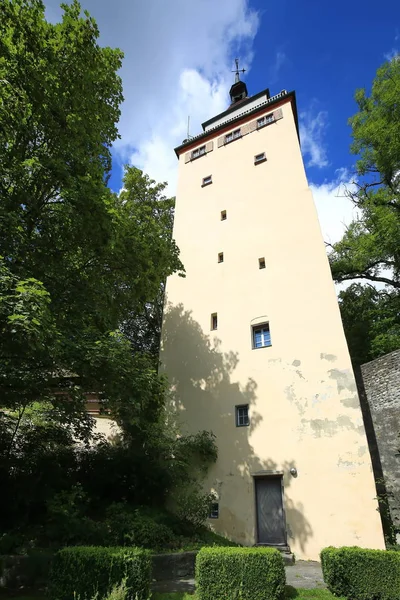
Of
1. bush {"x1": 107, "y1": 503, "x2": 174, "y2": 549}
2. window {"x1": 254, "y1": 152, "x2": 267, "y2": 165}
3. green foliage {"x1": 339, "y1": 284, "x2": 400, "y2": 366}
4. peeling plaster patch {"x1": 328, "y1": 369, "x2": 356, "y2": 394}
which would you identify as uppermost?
Answer: window {"x1": 254, "y1": 152, "x2": 267, "y2": 165}

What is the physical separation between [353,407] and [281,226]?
7447mm

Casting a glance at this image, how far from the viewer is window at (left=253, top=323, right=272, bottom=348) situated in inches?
504

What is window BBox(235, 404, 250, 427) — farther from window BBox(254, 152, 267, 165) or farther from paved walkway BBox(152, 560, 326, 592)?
window BBox(254, 152, 267, 165)

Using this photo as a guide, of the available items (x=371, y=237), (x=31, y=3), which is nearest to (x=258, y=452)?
(x=371, y=237)

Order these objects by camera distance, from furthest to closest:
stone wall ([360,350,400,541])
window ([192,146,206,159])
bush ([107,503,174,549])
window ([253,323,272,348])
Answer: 1. window ([192,146,206,159])
2. window ([253,323,272,348])
3. stone wall ([360,350,400,541])
4. bush ([107,503,174,549])

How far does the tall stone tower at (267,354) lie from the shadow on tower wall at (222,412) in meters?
0.04

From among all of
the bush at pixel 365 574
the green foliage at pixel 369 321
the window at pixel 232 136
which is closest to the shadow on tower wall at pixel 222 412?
the bush at pixel 365 574

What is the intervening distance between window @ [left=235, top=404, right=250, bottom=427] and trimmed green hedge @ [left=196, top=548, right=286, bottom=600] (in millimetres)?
6219

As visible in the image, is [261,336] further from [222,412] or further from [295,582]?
[295,582]

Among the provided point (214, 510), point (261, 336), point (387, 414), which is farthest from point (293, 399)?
point (214, 510)

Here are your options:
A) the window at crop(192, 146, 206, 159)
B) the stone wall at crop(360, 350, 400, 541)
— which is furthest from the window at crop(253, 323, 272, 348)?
the window at crop(192, 146, 206, 159)

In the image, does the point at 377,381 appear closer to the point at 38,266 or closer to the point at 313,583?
the point at 313,583

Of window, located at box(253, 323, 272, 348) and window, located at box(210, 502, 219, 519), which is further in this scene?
window, located at box(253, 323, 272, 348)

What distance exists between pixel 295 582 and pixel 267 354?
652 centimetres
